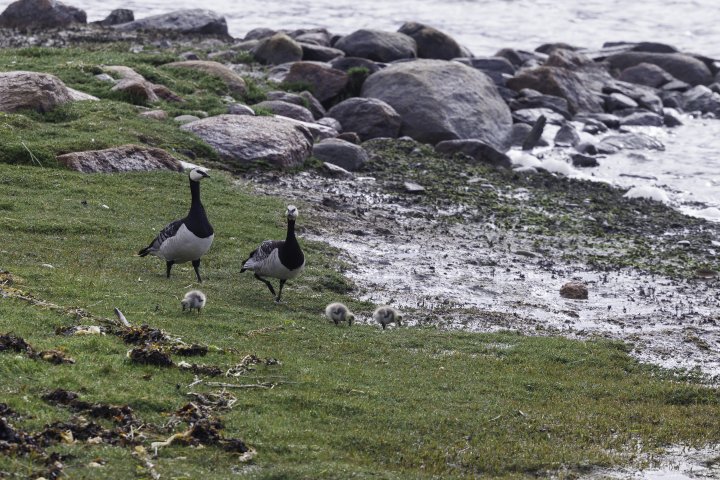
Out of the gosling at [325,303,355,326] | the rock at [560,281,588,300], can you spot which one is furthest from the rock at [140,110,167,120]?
the gosling at [325,303,355,326]

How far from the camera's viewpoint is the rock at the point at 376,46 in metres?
46.2

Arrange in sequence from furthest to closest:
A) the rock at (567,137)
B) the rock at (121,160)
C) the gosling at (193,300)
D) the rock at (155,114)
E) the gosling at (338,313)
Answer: the rock at (567,137), the rock at (155,114), the rock at (121,160), the gosling at (338,313), the gosling at (193,300)

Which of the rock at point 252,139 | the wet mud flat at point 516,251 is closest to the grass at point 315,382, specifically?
the wet mud flat at point 516,251

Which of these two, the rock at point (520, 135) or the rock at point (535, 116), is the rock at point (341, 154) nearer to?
the rock at point (520, 135)

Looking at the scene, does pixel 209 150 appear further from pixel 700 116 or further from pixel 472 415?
pixel 700 116

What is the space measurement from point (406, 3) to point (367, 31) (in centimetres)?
3245

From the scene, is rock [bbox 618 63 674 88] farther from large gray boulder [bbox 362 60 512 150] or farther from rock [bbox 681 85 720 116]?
large gray boulder [bbox 362 60 512 150]

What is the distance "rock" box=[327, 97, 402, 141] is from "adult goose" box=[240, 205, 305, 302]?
17.1 m

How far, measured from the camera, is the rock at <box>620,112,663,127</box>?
1812 inches

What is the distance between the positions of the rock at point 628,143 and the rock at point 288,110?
12458mm

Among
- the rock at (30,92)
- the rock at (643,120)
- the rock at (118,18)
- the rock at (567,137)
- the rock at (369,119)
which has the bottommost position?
the rock at (643,120)

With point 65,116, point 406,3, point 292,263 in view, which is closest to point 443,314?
point 292,263

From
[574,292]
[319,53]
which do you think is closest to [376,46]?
[319,53]

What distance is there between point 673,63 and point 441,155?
2540 centimetres
